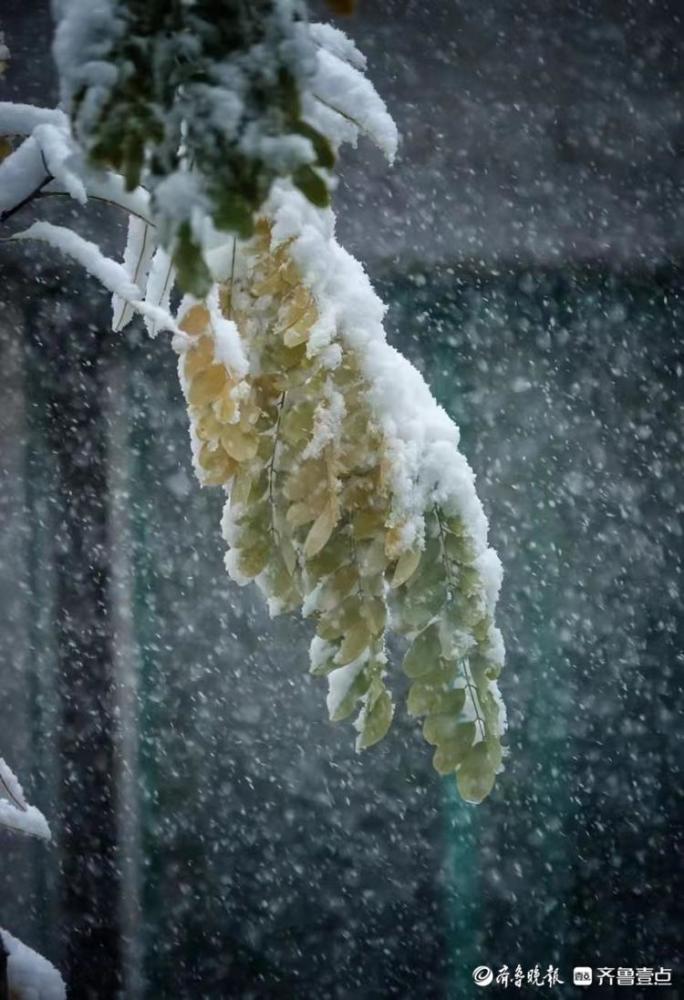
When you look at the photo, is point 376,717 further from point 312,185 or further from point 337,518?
point 312,185

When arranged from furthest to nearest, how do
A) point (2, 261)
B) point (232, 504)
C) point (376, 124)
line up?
point (2, 261)
point (232, 504)
point (376, 124)

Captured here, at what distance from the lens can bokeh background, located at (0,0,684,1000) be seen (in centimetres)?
360

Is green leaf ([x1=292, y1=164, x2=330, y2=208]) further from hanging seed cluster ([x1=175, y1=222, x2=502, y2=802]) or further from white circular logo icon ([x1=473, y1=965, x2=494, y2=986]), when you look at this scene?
white circular logo icon ([x1=473, y1=965, x2=494, y2=986])

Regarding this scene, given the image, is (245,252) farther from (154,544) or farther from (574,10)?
(574,10)

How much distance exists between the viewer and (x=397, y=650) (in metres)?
3.56

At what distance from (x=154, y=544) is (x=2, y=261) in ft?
4.11

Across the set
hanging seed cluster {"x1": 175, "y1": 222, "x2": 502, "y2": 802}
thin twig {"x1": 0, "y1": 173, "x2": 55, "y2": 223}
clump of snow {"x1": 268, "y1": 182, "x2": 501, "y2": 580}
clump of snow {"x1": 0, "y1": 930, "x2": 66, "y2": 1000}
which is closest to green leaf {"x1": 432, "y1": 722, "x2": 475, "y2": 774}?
hanging seed cluster {"x1": 175, "y1": 222, "x2": 502, "y2": 802}

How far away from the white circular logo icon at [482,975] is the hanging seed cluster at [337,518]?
3122 millimetres

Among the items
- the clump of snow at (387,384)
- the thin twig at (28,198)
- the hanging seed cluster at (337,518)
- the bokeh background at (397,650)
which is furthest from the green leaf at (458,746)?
the bokeh background at (397,650)

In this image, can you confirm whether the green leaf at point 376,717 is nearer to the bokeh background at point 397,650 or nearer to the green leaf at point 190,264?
the green leaf at point 190,264

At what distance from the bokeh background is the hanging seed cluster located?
8.57ft

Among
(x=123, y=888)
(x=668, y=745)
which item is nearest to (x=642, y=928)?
(x=668, y=745)

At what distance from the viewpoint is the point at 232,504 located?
109 cm

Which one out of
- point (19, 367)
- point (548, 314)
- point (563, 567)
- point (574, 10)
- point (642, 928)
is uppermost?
point (574, 10)
